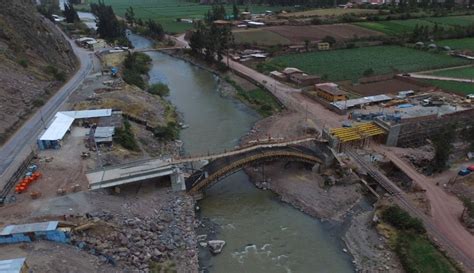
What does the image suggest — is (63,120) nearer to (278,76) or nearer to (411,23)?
(278,76)

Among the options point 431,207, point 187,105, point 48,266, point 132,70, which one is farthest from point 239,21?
point 48,266

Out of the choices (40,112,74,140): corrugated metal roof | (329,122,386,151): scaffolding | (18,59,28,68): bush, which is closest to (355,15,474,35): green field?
(329,122,386,151): scaffolding

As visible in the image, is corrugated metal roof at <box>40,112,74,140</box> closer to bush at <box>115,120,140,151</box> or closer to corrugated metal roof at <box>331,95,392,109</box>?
bush at <box>115,120,140,151</box>

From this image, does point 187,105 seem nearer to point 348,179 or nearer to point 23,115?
point 23,115

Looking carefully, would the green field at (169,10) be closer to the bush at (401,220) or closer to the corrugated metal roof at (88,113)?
the corrugated metal roof at (88,113)

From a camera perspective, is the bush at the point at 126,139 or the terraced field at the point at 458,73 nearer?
the bush at the point at 126,139

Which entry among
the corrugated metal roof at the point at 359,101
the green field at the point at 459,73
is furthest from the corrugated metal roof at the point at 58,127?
the green field at the point at 459,73

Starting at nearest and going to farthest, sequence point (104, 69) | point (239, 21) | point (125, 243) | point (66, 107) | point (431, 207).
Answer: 1. point (125, 243)
2. point (431, 207)
3. point (66, 107)
4. point (104, 69)
5. point (239, 21)
